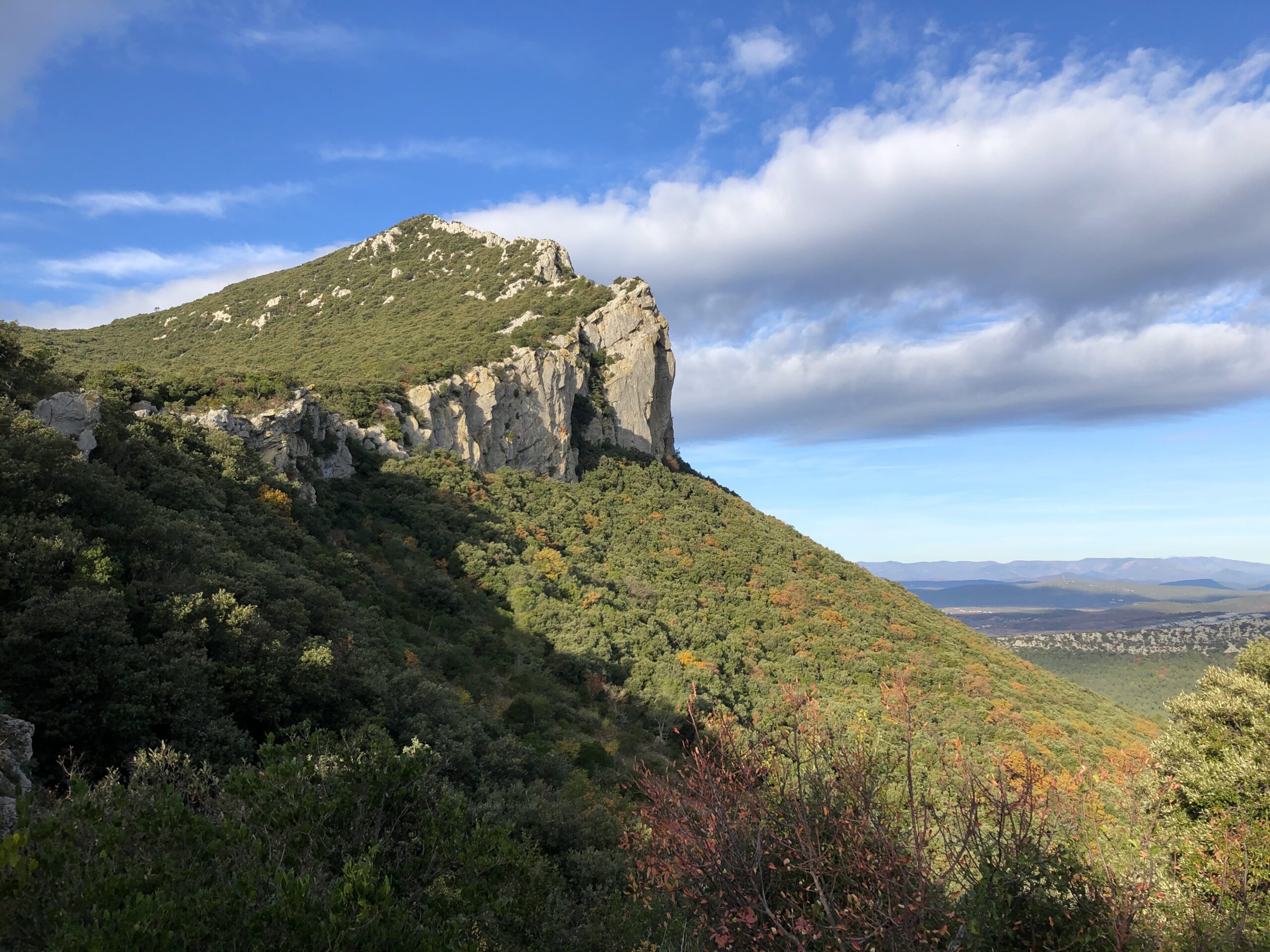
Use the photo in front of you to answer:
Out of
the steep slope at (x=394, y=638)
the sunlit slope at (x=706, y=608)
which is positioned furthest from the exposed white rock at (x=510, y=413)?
the sunlit slope at (x=706, y=608)

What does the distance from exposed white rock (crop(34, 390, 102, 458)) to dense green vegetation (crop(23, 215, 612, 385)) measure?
2299 centimetres

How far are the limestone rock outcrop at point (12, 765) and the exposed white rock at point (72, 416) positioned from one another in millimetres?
11724

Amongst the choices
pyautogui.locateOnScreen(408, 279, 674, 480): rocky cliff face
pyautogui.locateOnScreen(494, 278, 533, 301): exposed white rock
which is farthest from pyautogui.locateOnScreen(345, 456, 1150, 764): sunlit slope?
pyautogui.locateOnScreen(494, 278, 533, 301): exposed white rock

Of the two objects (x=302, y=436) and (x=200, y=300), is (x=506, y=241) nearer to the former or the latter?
(x=200, y=300)

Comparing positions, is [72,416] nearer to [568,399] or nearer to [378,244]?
[568,399]

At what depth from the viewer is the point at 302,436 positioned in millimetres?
31578

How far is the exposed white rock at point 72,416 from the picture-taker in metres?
17.1

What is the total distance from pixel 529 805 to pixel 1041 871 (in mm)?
8999

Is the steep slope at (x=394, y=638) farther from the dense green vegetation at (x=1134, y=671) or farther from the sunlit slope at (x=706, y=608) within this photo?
the dense green vegetation at (x=1134, y=671)

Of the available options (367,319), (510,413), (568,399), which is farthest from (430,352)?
(367,319)

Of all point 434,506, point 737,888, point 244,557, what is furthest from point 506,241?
point 737,888

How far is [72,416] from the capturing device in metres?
17.7

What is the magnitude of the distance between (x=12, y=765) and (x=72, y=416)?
48.8 feet

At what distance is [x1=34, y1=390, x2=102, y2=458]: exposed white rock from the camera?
674 inches
